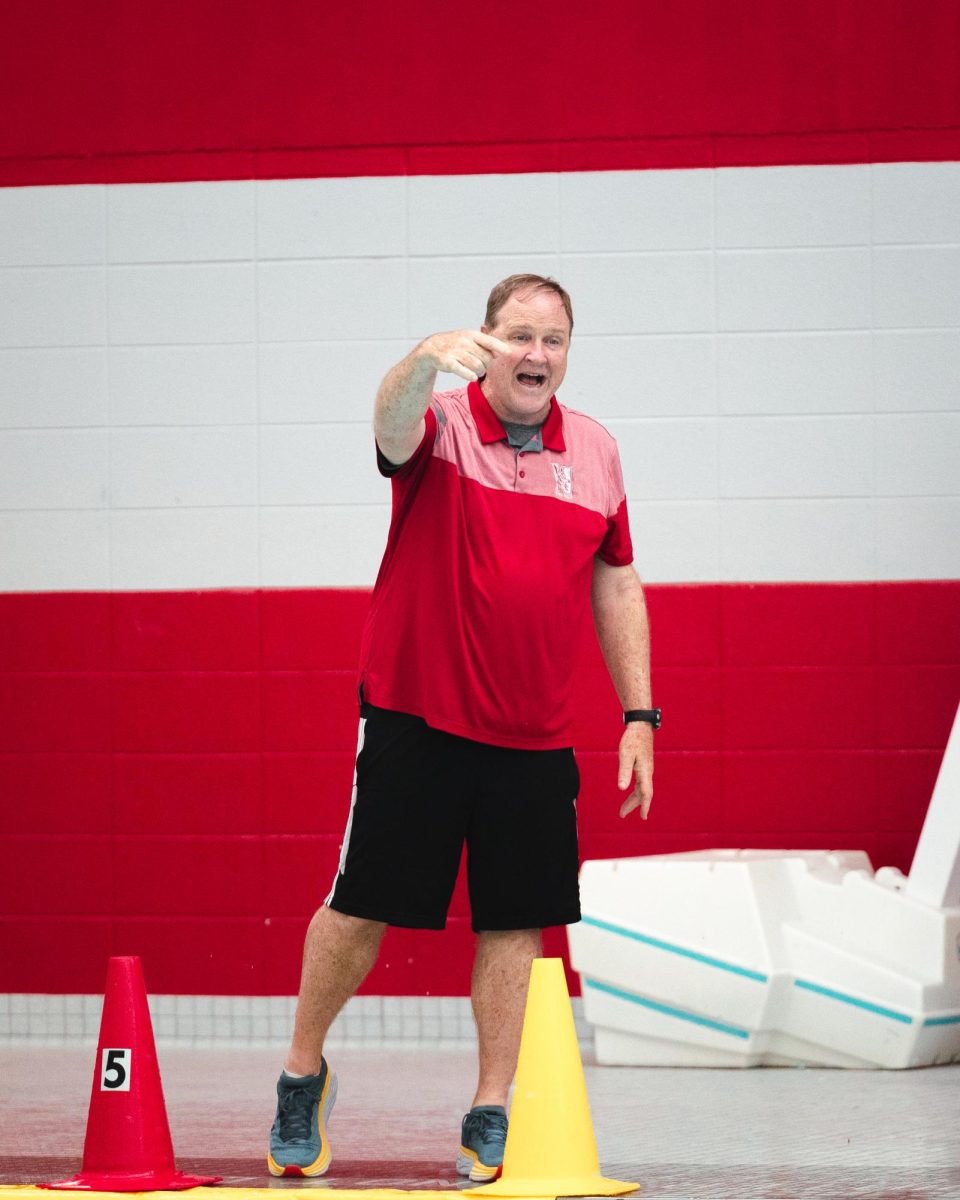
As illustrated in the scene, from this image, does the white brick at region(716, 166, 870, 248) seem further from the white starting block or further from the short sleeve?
the short sleeve

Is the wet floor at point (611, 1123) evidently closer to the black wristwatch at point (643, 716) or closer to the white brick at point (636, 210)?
the black wristwatch at point (643, 716)

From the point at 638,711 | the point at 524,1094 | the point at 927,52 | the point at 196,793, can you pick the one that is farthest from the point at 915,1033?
the point at 927,52

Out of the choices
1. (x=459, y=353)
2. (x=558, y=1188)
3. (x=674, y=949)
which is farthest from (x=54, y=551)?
(x=558, y=1188)

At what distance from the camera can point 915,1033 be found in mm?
3959

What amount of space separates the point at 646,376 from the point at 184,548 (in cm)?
142

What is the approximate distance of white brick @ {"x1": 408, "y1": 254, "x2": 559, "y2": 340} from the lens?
470cm

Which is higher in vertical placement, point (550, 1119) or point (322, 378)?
point (322, 378)

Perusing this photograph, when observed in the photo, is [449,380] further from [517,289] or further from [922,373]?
[517,289]

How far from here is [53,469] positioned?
15.7 ft

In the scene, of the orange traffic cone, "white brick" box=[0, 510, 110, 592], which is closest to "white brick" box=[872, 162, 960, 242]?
"white brick" box=[0, 510, 110, 592]

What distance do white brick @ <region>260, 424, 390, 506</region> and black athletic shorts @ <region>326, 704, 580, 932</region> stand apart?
180 cm

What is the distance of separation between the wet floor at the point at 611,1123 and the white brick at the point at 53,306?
2.05 m

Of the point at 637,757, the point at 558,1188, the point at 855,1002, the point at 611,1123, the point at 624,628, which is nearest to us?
the point at 558,1188

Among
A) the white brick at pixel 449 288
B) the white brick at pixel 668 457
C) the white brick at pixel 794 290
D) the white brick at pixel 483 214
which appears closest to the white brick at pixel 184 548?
the white brick at pixel 449 288
